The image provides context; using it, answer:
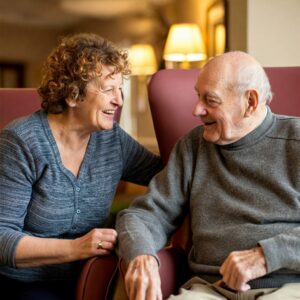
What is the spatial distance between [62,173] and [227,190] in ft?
1.60

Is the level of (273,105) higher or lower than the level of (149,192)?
higher

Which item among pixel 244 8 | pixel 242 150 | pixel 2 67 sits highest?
pixel 244 8

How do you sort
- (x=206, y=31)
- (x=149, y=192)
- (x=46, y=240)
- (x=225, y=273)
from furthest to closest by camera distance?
(x=206, y=31), (x=149, y=192), (x=46, y=240), (x=225, y=273)

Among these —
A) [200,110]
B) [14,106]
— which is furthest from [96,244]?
[14,106]

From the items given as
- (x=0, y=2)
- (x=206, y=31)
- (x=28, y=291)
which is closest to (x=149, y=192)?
(x=28, y=291)

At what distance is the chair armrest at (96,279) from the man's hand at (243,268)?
0.32 meters

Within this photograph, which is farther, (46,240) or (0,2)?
(0,2)

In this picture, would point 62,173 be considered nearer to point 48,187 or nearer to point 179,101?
point 48,187

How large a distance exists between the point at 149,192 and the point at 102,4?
210 centimetres

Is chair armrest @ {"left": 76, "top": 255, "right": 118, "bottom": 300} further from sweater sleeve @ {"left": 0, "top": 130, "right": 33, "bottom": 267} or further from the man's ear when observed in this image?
the man's ear

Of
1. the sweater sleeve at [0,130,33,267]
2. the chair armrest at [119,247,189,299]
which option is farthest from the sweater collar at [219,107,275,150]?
the sweater sleeve at [0,130,33,267]

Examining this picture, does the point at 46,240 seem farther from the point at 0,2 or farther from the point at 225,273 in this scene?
the point at 0,2

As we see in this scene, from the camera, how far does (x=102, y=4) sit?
3498mm

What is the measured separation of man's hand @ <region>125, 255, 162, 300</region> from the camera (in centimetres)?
138
